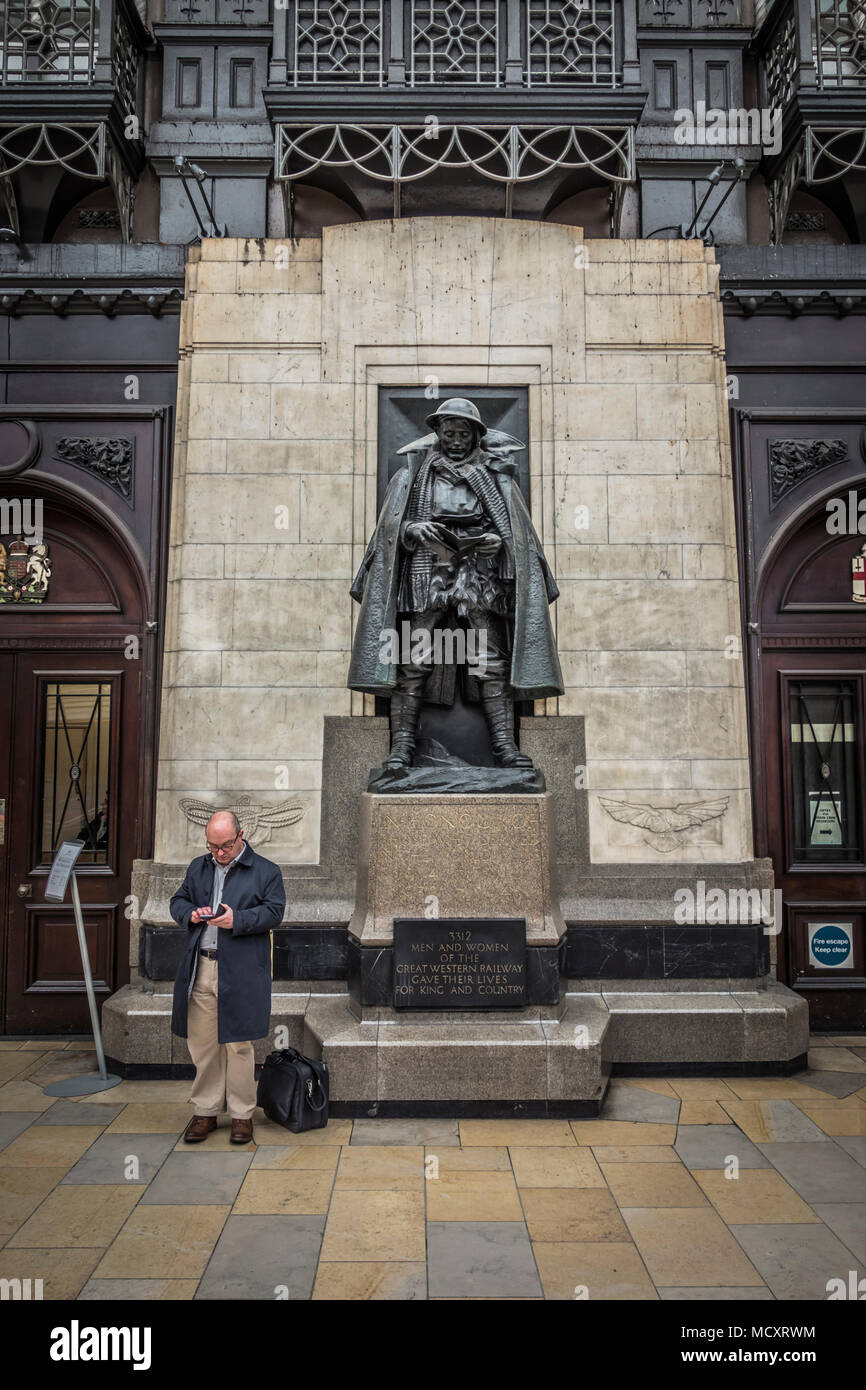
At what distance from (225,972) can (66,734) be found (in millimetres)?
3989

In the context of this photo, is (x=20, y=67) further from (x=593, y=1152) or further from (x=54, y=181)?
(x=593, y=1152)

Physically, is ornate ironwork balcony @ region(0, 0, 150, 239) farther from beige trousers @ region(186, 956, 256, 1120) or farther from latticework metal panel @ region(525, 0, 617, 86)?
beige trousers @ region(186, 956, 256, 1120)

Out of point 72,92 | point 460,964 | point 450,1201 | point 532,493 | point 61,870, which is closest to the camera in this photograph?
point 450,1201

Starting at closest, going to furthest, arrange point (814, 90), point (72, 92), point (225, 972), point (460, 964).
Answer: point (225, 972), point (460, 964), point (72, 92), point (814, 90)

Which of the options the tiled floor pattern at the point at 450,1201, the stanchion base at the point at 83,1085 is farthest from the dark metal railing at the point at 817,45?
the stanchion base at the point at 83,1085

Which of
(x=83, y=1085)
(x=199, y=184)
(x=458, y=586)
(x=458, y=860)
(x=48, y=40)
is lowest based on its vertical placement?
(x=83, y=1085)

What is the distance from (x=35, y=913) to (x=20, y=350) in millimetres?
5173

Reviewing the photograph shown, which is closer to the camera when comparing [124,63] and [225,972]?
[225,972]

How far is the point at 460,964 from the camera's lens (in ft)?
21.0

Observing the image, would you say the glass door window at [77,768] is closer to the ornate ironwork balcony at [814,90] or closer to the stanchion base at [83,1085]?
the stanchion base at [83,1085]

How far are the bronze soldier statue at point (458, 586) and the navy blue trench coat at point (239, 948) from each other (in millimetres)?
1844

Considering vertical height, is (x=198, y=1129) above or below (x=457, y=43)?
below

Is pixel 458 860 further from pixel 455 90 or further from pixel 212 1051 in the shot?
pixel 455 90

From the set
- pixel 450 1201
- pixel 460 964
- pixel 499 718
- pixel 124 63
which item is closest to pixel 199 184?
pixel 124 63
